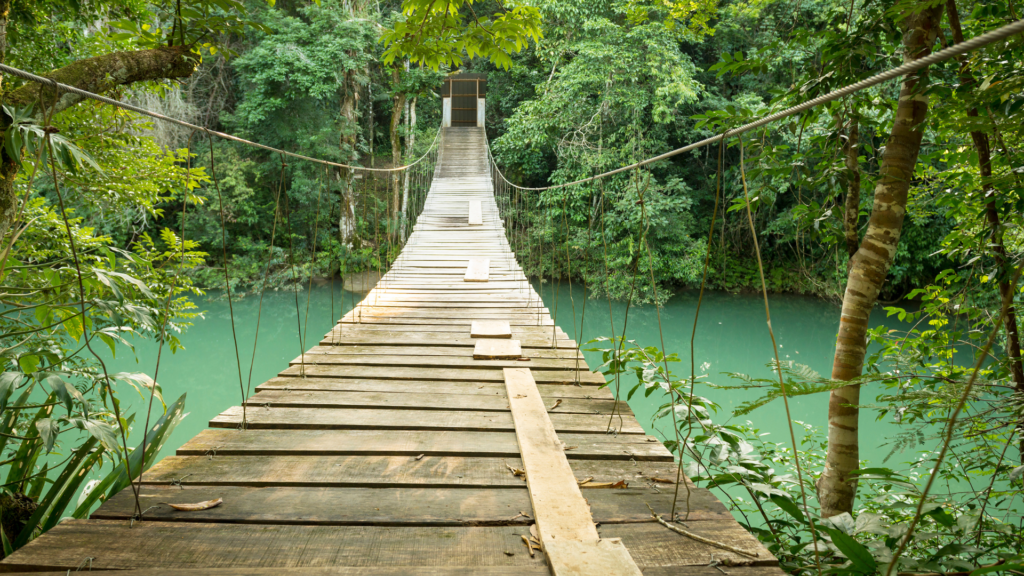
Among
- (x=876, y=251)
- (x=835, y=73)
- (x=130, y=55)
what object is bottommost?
(x=876, y=251)

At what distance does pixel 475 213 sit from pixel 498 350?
3502 millimetres

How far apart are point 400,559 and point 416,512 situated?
0.42ft

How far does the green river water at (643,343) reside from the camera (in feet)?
17.5

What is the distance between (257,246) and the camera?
28.1 ft

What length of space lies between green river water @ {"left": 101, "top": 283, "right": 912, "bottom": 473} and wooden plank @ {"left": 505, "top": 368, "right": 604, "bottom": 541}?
3530 millimetres

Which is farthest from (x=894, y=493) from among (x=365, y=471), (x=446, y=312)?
(x=446, y=312)

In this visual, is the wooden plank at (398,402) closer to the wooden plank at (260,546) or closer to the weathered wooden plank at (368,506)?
the weathered wooden plank at (368,506)

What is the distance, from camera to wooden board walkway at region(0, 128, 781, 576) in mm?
790

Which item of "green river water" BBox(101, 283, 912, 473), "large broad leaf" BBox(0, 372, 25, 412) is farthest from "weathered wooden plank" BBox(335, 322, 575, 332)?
"green river water" BBox(101, 283, 912, 473)

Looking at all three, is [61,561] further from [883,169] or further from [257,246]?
[257,246]

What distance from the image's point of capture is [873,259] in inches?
53.8

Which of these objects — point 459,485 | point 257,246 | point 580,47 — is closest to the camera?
point 459,485

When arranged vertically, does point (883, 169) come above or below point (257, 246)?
above

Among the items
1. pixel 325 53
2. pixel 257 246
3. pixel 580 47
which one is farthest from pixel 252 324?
pixel 580 47
